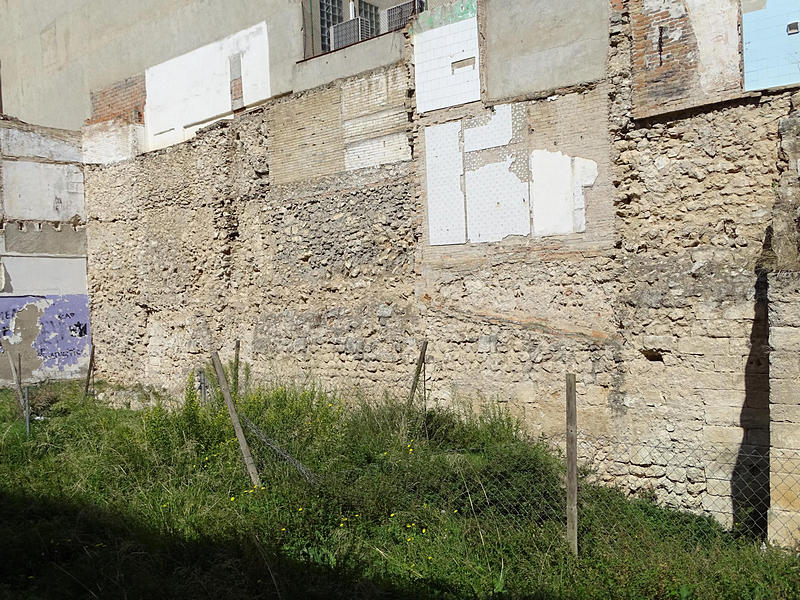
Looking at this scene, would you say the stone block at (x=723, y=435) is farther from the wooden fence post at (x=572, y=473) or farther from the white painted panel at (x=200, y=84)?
the white painted panel at (x=200, y=84)

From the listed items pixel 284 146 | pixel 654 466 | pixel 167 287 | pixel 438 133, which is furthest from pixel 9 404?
pixel 654 466

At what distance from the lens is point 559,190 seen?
891 cm

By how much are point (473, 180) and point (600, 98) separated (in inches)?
77.7

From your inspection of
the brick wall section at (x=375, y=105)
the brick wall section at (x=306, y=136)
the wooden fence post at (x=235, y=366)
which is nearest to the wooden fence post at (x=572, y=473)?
the brick wall section at (x=375, y=105)

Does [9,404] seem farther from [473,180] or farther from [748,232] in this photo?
[748,232]

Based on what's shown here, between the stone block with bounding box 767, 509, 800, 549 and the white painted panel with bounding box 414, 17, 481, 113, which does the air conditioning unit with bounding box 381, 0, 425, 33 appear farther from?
the stone block with bounding box 767, 509, 800, 549

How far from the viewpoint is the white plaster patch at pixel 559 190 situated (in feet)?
28.7

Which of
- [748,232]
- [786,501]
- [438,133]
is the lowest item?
[786,501]

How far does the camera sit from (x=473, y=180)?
9.73 meters

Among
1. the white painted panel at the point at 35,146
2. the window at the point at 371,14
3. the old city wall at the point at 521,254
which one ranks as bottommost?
the old city wall at the point at 521,254

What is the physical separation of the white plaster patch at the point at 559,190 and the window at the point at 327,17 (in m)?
7.10

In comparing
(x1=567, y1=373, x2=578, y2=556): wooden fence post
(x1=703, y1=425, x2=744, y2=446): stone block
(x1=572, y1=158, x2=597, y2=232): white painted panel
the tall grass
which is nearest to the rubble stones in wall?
the tall grass

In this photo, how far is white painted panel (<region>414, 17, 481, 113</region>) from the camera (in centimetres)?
977

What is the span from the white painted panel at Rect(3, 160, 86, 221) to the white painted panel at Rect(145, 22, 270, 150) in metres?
2.17
